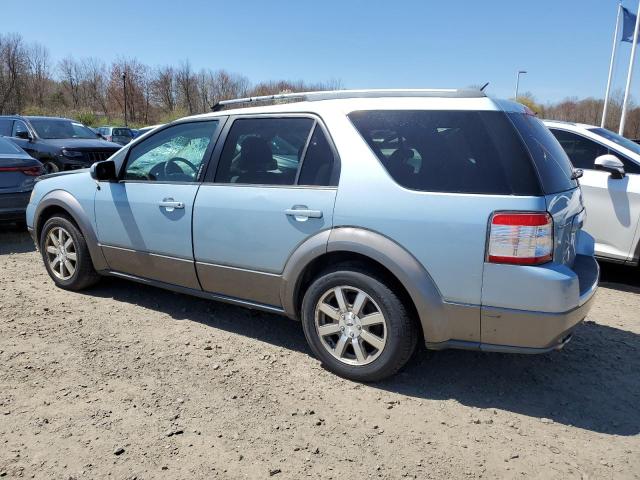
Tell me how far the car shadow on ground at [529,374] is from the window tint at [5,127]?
900 cm

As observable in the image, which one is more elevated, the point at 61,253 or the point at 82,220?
the point at 82,220

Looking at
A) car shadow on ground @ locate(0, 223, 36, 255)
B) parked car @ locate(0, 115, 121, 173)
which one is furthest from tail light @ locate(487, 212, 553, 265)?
parked car @ locate(0, 115, 121, 173)

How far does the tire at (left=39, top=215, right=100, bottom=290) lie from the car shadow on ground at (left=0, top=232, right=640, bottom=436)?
762mm

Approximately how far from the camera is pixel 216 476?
8.00 ft

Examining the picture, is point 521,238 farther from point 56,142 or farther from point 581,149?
point 56,142

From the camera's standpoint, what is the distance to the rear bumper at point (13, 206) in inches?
276

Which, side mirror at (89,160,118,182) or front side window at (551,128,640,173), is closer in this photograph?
side mirror at (89,160,118,182)

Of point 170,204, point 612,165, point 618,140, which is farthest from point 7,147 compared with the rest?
point 618,140

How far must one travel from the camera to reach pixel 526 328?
2795mm

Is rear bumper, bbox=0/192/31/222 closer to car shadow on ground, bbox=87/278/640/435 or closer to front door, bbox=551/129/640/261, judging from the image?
car shadow on ground, bbox=87/278/640/435

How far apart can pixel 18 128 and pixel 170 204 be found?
9274mm

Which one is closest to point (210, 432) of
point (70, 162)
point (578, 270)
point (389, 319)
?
point (389, 319)

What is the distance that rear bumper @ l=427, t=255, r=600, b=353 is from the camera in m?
2.76

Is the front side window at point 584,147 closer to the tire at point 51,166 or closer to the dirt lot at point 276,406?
the dirt lot at point 276,406
